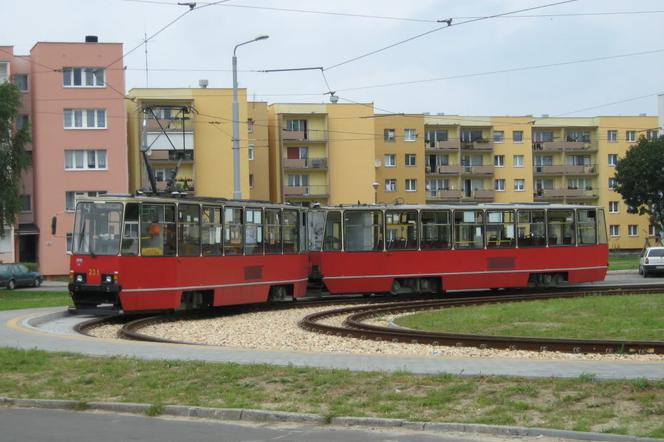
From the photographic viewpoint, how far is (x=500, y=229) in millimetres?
29703

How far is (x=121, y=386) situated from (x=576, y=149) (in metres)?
81.3

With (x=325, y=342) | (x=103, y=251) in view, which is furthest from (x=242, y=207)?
(x=325, y=342)

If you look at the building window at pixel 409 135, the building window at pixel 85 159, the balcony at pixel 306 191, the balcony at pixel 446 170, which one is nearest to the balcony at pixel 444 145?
the balcony at pixel 446 170

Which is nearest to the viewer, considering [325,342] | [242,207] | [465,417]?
[465,417]

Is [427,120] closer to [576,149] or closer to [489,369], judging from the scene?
[576,149]

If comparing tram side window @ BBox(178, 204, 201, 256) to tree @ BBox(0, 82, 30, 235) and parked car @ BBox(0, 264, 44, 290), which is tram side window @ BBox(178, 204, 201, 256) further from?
parked car @ BBox(0, 264, 44, 290)

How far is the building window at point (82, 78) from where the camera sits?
59.2m

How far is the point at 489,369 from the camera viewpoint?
1144cm

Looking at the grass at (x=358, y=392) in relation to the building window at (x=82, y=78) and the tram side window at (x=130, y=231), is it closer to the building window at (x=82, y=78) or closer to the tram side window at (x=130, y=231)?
the tram side window at (x=130, y=231)

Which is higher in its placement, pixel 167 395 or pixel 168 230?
pixel 168 230

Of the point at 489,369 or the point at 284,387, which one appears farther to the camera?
the point at 489,369

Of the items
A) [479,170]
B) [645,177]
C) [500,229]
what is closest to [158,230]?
[500,229]

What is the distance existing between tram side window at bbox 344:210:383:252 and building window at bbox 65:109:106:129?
35954mm

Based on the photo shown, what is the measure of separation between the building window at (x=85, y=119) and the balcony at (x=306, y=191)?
63.2ft
